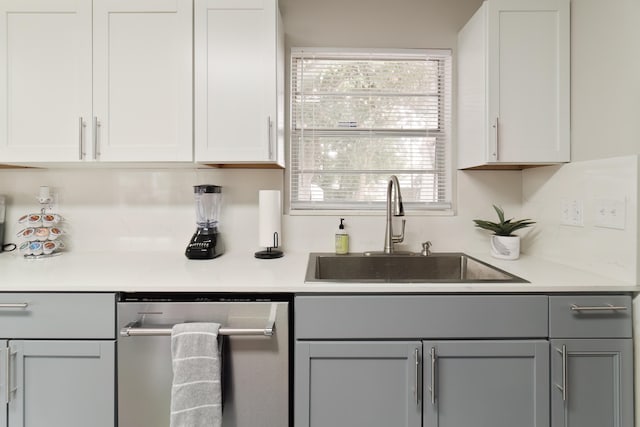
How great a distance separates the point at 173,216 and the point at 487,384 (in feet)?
5.73

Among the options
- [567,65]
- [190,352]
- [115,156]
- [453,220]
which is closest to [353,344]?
[190,352]

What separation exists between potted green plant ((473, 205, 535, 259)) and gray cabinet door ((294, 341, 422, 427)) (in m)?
0.80

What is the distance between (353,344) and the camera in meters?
1.20

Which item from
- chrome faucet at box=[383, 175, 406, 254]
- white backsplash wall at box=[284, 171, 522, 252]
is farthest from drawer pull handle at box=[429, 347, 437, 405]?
white backsplash wall at box=[284, 171, 522, 252]

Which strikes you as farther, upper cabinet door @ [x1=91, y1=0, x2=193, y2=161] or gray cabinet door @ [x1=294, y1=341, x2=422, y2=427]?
upper cabinet door @ [x1=91, y1=0, x2=193, y2=161]

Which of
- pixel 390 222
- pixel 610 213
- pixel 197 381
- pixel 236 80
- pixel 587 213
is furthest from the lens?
pixel 390 222

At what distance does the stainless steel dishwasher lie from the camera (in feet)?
3.90

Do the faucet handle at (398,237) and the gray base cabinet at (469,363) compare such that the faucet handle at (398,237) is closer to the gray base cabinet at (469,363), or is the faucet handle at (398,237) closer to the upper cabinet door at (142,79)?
the gray base cabinet at (469,363)

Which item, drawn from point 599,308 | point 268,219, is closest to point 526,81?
point 599,308

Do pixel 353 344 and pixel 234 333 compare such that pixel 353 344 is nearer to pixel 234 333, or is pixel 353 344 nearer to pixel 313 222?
pixel 234 333

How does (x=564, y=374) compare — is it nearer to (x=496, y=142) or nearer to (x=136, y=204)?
(x=496, y=142)

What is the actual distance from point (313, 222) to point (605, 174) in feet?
4.41

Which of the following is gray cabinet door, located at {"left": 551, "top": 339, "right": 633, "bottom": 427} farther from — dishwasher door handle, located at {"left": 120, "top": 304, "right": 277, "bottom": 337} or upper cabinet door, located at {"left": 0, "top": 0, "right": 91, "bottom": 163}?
upper cabinet door, located at {"left": 0, "top": 0, "right": 91, "bottom": 163}

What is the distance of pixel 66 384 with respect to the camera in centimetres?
120
